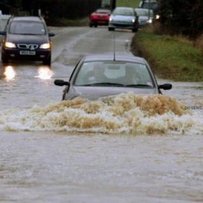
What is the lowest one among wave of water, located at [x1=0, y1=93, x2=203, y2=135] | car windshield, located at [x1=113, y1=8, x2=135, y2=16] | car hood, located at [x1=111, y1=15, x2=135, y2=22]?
car hood, located at [x1=111, y1=15, x2=135, y2=22]

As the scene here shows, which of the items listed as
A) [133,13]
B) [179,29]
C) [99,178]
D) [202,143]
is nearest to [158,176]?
[99,178]

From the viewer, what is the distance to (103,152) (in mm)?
13141

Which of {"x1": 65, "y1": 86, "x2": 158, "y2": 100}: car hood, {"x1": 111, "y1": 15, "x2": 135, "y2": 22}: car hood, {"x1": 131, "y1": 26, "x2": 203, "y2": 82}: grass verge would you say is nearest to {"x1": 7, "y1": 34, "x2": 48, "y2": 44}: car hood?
{"x1": 131, "y1": 26, "x2": 203, "y2": 82}: grass verge

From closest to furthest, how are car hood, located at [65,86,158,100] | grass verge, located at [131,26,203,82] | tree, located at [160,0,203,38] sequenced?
car hood, located at [65,86,158,100] < grass verge, located at [131,26,203,82] < tree, located at [160,0,203,38]

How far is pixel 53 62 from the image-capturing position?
3388 cm

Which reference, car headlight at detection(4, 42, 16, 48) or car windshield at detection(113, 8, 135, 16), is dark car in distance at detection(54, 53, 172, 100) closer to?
car headlight at detection(4, 42, 16, 48)

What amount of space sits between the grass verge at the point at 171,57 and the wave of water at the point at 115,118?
41.1 ft

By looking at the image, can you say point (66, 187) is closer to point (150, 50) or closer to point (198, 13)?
point (150, 50)

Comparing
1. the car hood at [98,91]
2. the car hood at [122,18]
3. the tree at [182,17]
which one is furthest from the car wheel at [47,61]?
the car hood at [122,18]

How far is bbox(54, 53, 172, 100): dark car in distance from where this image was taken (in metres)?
15.4

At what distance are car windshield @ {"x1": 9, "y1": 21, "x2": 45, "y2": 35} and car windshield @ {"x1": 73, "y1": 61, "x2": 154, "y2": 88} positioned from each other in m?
17.1

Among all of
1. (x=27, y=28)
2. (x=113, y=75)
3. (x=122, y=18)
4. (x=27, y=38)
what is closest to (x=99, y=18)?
(x=122, y=18)

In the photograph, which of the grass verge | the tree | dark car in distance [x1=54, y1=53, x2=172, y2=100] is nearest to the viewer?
dark car in distance [x1=54, y1=53, x2=172, y2=100]

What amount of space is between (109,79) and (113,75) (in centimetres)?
16
